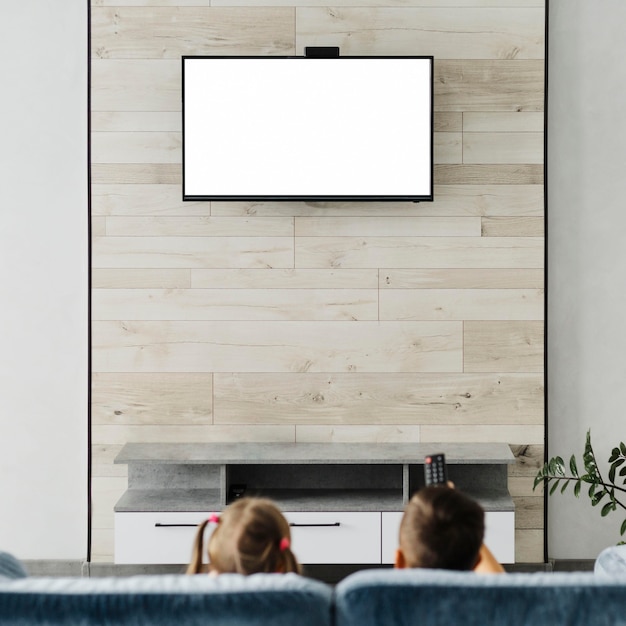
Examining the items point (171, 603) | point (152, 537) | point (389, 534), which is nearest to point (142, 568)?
point (152, 537)

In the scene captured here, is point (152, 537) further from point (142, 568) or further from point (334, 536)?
point (334, 536)

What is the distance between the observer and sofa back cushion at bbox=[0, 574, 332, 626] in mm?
1354

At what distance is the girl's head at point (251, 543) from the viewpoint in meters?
1.58

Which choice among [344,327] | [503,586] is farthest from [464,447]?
[503,586]

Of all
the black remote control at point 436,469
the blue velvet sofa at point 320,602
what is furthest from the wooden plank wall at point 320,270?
the blue velvet sofa at point 320,602

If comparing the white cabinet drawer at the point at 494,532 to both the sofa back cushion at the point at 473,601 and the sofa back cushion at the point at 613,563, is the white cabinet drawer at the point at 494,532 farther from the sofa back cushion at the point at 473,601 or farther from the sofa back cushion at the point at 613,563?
the sofa back cushion at the point at 473,601

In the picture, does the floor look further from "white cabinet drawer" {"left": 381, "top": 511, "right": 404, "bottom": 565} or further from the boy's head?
the boy's head

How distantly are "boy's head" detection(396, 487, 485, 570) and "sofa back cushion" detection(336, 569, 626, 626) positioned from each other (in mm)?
197

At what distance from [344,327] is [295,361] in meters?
0.25

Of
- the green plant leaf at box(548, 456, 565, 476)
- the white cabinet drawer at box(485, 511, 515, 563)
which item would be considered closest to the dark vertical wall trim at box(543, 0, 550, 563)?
the green plant leaf at box(548, 456, 565, 476)
